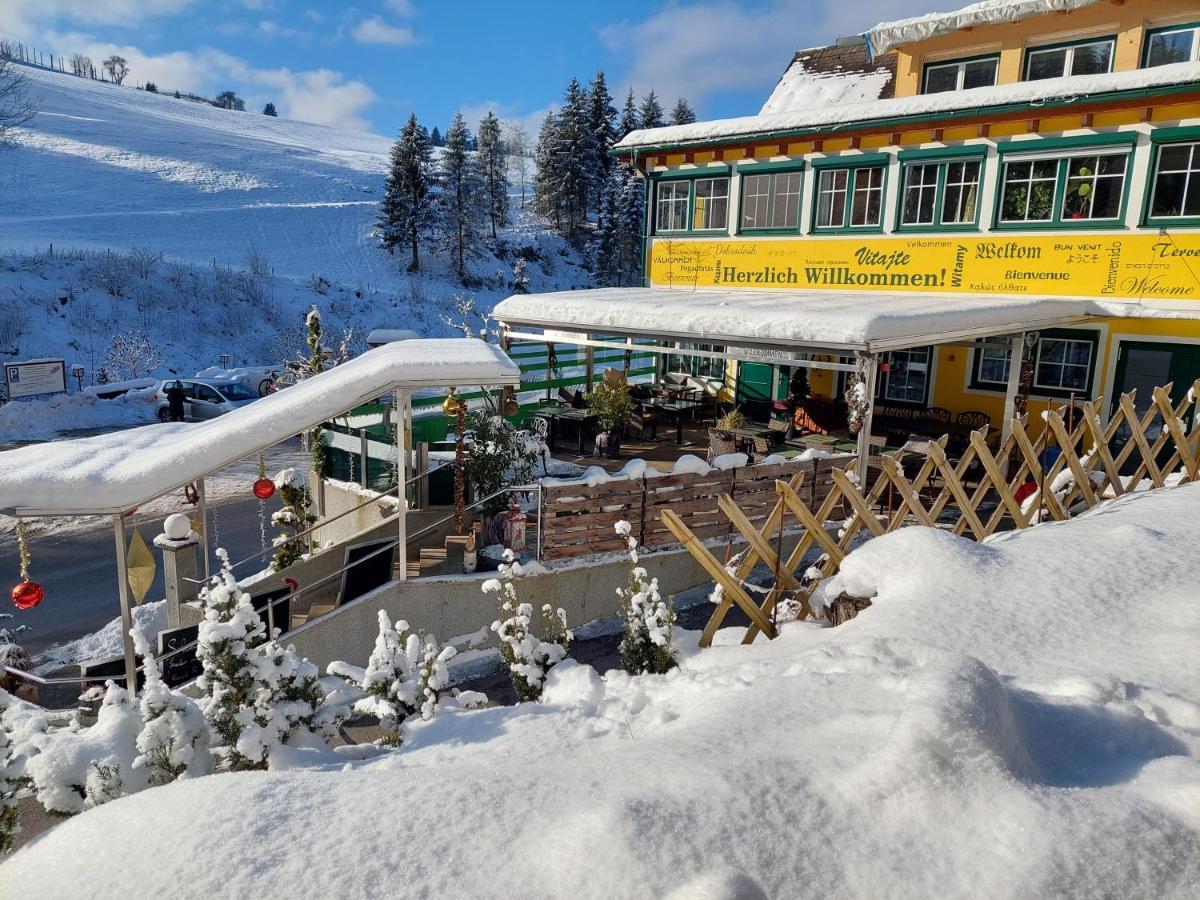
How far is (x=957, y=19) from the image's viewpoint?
15945mm

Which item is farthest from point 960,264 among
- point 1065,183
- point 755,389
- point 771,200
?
point 755,389

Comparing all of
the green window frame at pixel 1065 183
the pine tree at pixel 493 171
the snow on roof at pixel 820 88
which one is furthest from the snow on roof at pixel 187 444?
the pine tree at pixel 493 171

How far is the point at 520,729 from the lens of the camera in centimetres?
491

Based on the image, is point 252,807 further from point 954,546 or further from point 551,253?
point 551,253

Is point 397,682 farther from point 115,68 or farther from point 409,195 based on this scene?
point 115,68

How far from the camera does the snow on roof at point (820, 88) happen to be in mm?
18406

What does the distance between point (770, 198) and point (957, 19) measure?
4737 millimetres

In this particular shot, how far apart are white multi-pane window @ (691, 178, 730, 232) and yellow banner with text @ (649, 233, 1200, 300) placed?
38 centimetres

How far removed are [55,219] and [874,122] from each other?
63398 mm

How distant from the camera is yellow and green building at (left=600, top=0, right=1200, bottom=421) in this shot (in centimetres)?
1329

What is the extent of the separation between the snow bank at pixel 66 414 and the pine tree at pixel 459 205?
39.3m

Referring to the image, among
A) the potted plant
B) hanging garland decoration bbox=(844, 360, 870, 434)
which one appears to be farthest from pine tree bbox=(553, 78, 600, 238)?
hanging garland decoration bbox=(844, 360, 870, 434)

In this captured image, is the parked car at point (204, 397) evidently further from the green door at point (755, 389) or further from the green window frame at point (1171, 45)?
→ the green window frame at point (1171, 45)

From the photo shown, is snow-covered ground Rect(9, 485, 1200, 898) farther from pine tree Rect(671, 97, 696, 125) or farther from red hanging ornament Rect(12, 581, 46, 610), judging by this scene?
pine tree Rect(671, 97, 696, 125)
